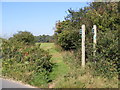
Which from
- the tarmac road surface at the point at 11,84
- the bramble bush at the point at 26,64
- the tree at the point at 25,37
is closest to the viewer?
the tarmac road surface at the point at 11,84

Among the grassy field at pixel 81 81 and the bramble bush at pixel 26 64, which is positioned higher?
the bramble bush at pixel 26 64

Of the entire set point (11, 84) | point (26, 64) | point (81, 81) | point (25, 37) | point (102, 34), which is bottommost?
point (11, 84)

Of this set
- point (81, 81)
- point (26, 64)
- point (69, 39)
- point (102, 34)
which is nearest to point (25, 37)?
point (69, 39)

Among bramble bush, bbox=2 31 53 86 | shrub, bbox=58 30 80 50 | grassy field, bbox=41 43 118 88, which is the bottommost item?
grassy field, bbox=41 43 118 88

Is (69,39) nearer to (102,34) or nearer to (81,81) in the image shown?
(102,34)

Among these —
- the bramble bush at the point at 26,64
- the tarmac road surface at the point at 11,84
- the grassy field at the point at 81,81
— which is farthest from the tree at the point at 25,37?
the grassy field at the point at 81,81

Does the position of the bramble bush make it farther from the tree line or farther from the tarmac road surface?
the tree line

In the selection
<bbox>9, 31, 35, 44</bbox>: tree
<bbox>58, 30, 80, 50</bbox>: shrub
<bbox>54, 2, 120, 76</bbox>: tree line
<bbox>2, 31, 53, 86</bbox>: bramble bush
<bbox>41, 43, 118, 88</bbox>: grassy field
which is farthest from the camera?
<bbox>9, 31, 35, 44</bbox>: tree

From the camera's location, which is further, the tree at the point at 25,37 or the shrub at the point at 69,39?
the tree at the point at 25,37

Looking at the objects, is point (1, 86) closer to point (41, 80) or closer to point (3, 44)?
point (41, 80)

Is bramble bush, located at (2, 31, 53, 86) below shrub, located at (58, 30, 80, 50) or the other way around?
below

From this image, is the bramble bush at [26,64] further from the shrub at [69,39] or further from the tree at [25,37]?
the tree at [25,37]

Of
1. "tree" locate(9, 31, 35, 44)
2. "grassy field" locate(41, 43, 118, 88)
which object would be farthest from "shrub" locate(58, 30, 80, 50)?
"tree" locate(9, 31, 35, 44)

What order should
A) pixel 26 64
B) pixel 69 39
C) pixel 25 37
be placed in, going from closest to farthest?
pixel 26 64 → pixel 69 39 → pixel 25 37
